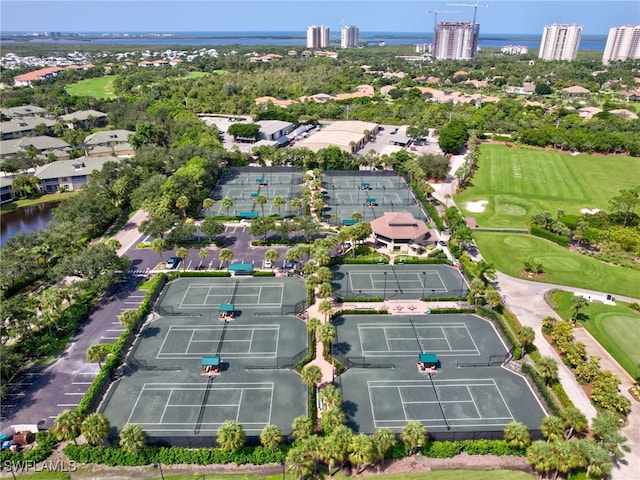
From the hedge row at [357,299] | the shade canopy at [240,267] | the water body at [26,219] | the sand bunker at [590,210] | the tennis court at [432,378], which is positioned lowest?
the water body at [26,219]

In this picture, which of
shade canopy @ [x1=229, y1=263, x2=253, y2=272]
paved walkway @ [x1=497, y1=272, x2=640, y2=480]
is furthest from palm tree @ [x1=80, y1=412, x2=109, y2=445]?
paved walkway @ [x1=497, y1=272, x2=640, y2=480]

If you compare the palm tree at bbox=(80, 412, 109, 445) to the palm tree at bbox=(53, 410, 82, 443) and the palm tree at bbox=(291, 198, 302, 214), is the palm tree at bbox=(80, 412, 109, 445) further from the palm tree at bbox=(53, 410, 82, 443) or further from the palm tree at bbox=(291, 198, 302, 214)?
the palm tree at bbox=(291, 198, 302, 214)

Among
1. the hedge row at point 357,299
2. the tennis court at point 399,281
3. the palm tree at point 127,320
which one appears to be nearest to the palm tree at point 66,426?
the palm tree at point 127,320

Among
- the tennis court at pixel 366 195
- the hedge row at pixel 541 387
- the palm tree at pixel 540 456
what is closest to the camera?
the palm tree at pixel 540 456

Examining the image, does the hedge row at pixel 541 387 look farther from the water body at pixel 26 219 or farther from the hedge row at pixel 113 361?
the water body at pixel 26 219

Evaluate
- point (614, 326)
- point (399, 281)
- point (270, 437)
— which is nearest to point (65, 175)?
point (399, 281)

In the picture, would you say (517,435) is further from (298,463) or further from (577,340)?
(577,340)

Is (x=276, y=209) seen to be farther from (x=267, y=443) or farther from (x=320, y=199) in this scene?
(x=267, y=443)
